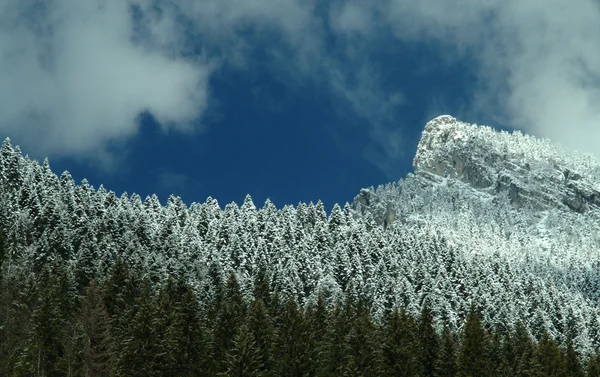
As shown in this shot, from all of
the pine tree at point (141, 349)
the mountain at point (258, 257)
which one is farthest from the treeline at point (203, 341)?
the mountain at point (258, 257)

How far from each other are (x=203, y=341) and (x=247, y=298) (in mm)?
22098

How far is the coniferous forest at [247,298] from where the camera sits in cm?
7131

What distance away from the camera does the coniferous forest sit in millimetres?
71312

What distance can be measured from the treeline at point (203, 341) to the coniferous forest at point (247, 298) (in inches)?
7.9

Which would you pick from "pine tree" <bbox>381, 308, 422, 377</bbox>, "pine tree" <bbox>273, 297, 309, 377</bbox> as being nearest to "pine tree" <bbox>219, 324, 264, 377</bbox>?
"pine tree" <bbox>273, 297, 309, 377</bbox>

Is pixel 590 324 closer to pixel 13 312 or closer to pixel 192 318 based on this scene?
pixel 192 318

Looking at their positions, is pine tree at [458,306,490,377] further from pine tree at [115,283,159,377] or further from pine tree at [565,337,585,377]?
pine tree at [115,283,159,377]

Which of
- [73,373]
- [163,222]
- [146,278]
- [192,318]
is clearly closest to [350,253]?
[163,222]

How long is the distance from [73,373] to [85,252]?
3165 cm

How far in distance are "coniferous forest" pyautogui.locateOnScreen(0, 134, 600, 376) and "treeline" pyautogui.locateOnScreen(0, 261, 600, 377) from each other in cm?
20

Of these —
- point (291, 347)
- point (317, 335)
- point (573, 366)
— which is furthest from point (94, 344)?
point (573, 366)

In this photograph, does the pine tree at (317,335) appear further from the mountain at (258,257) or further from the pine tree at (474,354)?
the pine tree at (474,354)

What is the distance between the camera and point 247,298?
94.6m

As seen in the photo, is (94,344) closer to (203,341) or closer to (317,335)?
(203,341)
